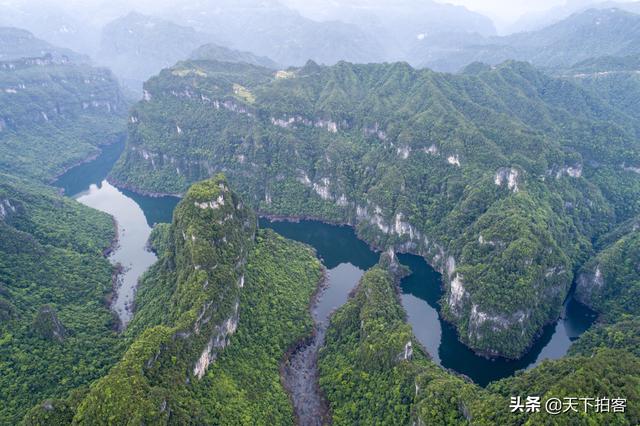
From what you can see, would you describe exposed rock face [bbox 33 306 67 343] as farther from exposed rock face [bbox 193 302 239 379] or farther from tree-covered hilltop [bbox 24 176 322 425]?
exposed rock face [bbox 193 302 239 379]

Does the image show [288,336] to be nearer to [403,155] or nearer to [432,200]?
[432,200]

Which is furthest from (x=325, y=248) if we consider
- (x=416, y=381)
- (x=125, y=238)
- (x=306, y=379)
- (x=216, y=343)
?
(x=416, y=381)

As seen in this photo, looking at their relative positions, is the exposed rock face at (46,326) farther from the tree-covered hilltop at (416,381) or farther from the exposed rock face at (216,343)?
the tree-covered hilltop at (416,381)

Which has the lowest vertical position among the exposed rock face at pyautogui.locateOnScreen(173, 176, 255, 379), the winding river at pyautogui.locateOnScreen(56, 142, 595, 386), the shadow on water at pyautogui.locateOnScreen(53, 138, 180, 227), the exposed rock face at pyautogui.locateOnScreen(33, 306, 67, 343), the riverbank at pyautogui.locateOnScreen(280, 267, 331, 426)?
the shadow on water at pyautogui.locateOnScreen(53, 138, 180, 227)

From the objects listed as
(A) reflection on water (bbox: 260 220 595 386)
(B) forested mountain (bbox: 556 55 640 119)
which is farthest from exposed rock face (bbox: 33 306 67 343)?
(B) forested mountain (bbox: 556 55 640 119)

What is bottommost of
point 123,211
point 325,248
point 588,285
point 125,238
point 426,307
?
point 123,211

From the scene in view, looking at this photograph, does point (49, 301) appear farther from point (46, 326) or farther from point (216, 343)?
point (216, 343)

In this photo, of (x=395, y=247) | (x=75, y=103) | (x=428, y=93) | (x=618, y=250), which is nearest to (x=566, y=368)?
(x=618, y=250)
